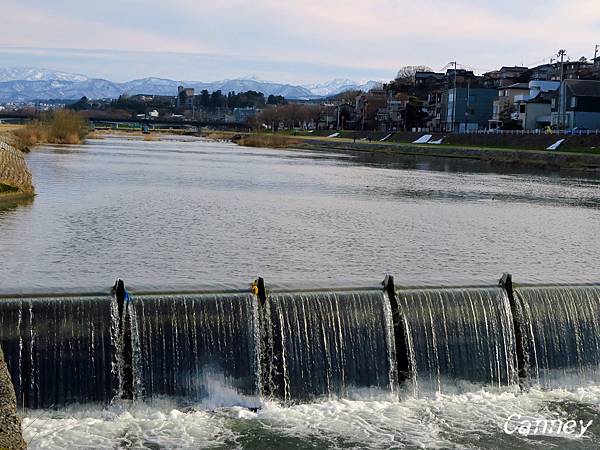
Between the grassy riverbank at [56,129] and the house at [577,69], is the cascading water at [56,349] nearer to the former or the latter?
the grassy riverbank at [56,129]

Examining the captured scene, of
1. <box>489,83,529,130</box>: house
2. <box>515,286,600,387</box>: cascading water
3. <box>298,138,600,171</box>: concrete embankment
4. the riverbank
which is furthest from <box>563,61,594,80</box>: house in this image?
<box>515,286,600,387</box>: cascading water

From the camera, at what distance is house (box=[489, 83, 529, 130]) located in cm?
9400

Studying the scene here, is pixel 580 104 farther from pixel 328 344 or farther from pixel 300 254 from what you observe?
pixel 328 344

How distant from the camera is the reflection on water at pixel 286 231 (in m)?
17.4

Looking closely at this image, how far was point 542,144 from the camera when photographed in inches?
2657

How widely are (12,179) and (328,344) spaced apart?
64.9ft

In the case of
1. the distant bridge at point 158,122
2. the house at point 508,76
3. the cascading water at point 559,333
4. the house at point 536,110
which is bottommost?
the cascading water at point 559,333

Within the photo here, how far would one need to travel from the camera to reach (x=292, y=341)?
12.6 metres

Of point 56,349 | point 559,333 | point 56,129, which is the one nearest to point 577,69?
point 56,129

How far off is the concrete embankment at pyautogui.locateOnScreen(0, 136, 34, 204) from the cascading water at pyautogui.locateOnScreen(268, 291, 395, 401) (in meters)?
18.1

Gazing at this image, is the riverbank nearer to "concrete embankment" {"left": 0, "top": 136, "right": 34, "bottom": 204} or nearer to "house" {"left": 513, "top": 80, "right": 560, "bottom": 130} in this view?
"house" {"left": 513, "top": 80, "right": 560, "bottom": 130}

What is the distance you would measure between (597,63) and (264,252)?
109m

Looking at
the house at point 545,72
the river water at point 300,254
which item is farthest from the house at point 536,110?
the river water at point 300,254

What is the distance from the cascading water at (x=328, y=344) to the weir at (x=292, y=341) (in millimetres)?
17
